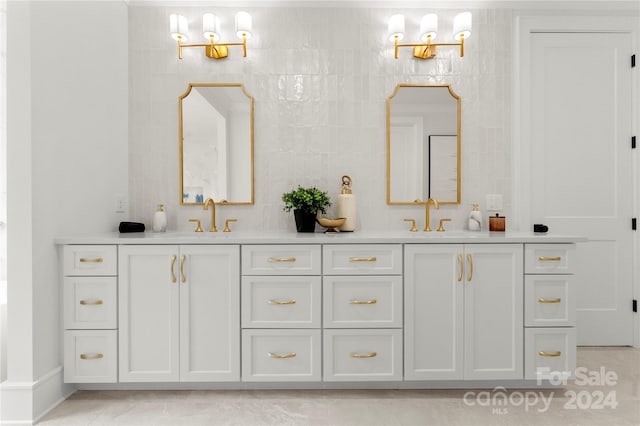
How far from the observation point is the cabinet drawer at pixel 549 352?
2125mm

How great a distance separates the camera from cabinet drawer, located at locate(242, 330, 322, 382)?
2119mm

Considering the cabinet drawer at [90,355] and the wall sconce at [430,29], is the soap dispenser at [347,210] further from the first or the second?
the cabinet drawer at [90,355]

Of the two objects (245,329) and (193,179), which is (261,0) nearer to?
(193,179)

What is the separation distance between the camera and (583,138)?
2803mm

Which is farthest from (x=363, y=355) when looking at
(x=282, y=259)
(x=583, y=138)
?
(x=583, y=138)

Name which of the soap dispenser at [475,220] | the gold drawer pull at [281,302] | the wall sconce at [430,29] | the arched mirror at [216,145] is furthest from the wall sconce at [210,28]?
the soap dispenser at [475,220]

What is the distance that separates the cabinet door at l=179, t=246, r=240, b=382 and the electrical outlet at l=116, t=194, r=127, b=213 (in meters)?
0.82

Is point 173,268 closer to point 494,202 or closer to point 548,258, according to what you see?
point 548,258

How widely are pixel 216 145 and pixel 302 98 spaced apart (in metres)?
0.70

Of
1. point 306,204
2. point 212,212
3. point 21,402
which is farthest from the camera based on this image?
point 212,212

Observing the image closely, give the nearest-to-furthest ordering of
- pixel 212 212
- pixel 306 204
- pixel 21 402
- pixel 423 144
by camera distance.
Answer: pixel 21 402, pixel 306 204, pixel 212 212, pixel 423 144

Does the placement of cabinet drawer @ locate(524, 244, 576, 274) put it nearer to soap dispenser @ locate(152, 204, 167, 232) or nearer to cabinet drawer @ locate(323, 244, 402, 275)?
cabinet drawer @ locate(323, 244, 402, 275)

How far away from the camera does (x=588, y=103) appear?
2805 millimetres

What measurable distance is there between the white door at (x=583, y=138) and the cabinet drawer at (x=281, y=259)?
1715 mm
